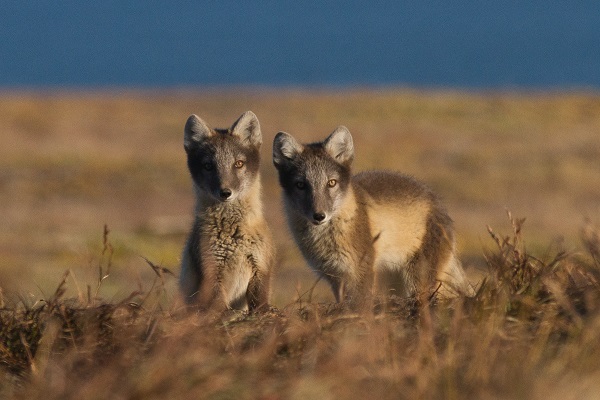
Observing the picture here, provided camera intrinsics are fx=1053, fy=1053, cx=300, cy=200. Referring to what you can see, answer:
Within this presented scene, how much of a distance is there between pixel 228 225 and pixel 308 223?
628 millimetres

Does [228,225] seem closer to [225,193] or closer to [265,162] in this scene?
[225,193]

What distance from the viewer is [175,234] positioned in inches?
877

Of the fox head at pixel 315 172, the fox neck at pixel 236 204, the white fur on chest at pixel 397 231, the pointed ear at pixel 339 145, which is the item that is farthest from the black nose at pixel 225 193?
the white fur on chest at pixel 397 231

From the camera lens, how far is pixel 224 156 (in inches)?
299

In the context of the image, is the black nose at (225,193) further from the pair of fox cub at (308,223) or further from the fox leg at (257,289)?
the fox leg at (257,289)

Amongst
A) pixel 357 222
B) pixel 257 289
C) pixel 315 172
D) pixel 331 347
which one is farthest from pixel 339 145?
pixel 331 347

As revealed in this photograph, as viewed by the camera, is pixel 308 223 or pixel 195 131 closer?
pixel 308 223

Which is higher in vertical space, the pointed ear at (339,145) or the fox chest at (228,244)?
the pointed ear at (339,145)

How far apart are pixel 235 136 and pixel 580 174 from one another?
24324 mm

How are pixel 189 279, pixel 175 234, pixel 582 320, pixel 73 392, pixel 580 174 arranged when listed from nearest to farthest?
1. pixel 73 392
2. pixel 582 320
3. pixel 189 279
4. pixel 175 234
5. pixel 580 174

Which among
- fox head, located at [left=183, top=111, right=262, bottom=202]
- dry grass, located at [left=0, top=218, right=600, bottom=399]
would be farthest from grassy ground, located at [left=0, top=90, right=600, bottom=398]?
fox head, located at [left=183, top=111, right=262, bottom=202]

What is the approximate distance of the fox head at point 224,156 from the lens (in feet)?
24.5

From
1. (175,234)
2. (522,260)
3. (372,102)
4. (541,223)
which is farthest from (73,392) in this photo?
(372,102)

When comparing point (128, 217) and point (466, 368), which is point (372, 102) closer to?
point (128, 217)
